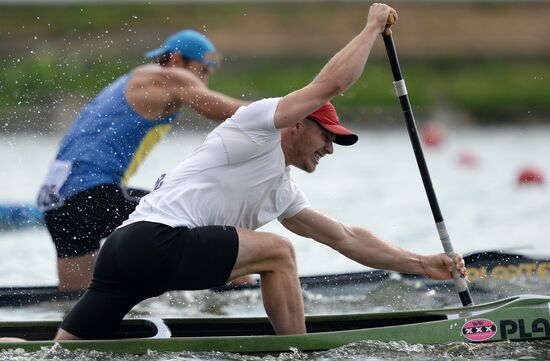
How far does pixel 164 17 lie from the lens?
36062 mm

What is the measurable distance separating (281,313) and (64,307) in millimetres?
2565

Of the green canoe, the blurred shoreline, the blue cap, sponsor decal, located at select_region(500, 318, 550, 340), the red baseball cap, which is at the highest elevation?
the blurred shoreline

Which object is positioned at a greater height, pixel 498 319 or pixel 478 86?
pixel 478 86

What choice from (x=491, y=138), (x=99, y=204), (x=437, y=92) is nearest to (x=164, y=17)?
A: (x=437, y=92)

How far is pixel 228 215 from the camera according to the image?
674 centimetres

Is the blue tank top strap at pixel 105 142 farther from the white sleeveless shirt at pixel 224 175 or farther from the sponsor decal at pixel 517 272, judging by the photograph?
the sponsor decal at pixel 517 272

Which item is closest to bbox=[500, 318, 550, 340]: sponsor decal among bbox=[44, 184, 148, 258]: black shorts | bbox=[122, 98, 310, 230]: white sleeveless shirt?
bbox=[122, 98, 310, 230]: white sleeveless shirt

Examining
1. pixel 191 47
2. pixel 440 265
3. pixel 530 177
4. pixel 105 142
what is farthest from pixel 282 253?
pixel 530 177

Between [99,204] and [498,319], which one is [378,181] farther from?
[498,319]

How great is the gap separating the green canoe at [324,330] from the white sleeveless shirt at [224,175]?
709 mm

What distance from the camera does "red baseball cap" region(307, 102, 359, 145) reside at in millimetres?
6672

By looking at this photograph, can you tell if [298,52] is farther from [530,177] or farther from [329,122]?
[329,122]

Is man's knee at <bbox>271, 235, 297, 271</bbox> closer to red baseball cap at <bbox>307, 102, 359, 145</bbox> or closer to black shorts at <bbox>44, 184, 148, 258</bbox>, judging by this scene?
red baseball cap at <bbox>307, 102, 359, 145</bbox>

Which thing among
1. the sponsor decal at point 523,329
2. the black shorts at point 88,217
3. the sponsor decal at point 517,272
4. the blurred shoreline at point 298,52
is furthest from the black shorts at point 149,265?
the blurred shoreline at point 298,52
